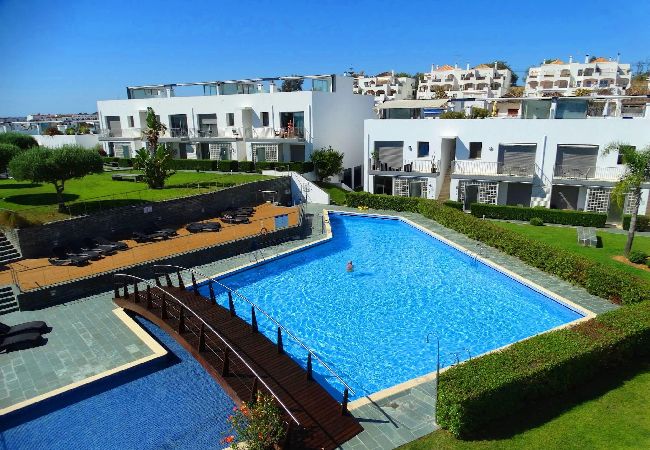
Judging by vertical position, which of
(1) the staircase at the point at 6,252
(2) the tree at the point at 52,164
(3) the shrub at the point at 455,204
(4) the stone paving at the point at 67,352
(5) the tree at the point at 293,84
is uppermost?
(5) the tree at the point at 293,84

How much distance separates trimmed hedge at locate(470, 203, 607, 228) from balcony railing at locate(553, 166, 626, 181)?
3.02m

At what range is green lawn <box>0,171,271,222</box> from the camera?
26703mm

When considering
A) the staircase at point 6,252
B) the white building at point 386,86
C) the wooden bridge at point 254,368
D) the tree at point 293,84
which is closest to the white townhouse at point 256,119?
the tree at point 293,84

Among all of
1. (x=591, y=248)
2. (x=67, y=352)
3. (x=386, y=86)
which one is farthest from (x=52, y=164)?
(x=386, y=86)

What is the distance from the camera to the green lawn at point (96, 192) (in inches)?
1051

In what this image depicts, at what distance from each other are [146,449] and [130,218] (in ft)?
60.6

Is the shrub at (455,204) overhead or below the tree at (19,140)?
below

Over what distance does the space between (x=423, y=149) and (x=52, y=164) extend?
26.8 m

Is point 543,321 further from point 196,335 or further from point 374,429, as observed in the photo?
point 196,335

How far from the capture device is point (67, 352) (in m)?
14.5

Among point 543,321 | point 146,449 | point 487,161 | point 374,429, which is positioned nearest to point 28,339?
point 146,449

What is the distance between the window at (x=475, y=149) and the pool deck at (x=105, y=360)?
46.7 ft

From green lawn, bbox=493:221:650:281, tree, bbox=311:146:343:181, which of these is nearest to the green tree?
tree, bbox=311:146:343:181

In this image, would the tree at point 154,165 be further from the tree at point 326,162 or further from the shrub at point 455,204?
the shrub at point 455,204
